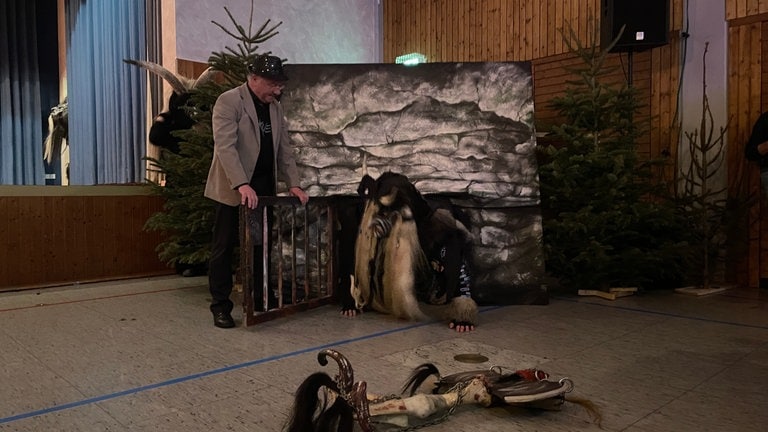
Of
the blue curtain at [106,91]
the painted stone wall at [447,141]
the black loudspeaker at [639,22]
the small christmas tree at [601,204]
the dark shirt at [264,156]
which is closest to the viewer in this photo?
the dark shirt at [264,156]

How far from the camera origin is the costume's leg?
3.67 meters

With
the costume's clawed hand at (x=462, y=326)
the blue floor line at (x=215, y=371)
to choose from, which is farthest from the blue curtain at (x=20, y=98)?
the costume's clawed hand at (x=462, y=326)

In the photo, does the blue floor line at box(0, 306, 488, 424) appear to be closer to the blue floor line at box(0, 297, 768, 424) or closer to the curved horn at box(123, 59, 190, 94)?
the blue floor line at box(0, 297, 768, 424)

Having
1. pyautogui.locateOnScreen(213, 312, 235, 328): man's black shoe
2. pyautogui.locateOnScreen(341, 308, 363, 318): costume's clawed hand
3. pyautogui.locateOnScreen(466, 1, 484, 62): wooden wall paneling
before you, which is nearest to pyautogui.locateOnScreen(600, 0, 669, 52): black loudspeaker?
pyautogui.locateOnScreen(466, 1, 484, 62): wooden wall paneling

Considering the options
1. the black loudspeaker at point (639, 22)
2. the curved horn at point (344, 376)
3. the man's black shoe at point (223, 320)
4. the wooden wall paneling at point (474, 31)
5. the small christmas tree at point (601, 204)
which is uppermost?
the wooden wall paneling at point (474, 31)

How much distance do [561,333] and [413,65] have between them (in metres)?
2.40

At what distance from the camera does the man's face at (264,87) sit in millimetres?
3672

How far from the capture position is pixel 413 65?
15.2ft

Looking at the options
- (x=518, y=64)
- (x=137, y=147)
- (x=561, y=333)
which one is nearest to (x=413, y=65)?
(x=518, y=64)

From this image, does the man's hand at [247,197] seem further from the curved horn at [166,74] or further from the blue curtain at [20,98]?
the blue curtain at [20,98]

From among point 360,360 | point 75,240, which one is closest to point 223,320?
point 360,360

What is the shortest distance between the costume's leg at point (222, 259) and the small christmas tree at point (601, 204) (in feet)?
8.35

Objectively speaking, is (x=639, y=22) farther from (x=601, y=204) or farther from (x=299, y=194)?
(x=299, y=194)

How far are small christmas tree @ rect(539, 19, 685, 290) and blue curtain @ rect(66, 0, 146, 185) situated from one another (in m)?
5.37
